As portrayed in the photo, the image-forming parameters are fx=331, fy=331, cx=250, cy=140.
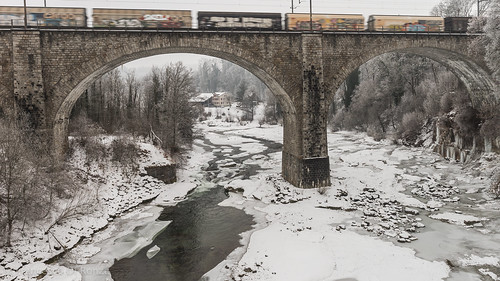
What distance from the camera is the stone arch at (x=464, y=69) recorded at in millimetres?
20494

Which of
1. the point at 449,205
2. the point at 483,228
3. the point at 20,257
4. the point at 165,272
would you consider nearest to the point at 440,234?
the point at 483,228

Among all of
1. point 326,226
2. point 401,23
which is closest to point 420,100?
point 401,23

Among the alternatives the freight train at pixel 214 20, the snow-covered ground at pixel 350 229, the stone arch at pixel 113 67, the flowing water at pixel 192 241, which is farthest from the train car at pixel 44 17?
the flowing water at pixel 192 241

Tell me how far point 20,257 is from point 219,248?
7235 mm

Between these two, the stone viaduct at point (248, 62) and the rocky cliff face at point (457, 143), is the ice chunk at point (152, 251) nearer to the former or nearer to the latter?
the stone viaduct at point (248, 62)

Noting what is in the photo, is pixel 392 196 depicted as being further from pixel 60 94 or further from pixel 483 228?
pixel 60 94

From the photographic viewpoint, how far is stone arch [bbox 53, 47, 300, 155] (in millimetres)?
17641

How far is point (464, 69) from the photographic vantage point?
2438cm

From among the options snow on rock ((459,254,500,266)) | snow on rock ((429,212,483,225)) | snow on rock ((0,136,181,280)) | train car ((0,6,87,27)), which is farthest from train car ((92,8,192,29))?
snow on rock ((459,254,500,266))

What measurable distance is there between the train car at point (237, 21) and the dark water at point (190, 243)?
10.3m

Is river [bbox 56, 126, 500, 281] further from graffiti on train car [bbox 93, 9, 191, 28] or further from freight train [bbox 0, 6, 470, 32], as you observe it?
graffiti on train car [bbox 93, 9, 191, 28]

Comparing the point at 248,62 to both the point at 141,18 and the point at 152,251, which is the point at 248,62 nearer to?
Result: the point at 141,18

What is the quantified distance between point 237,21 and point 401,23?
11.1 m

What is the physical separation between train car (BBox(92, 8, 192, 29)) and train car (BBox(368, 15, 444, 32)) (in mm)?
11970
